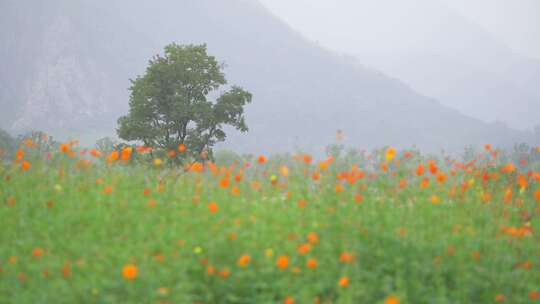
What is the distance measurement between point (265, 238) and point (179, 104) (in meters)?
26.0

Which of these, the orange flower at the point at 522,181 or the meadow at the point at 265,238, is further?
the orange flower at the point at 522,181

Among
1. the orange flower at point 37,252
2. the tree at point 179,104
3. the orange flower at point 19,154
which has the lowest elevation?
the orange flower at point 37,252

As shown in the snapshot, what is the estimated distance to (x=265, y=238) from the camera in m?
4.94

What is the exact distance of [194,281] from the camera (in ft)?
15.1

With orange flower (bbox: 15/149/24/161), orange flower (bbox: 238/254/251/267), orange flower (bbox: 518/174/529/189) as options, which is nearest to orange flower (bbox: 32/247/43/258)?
orange flower (bbox: 238/254/251/267)

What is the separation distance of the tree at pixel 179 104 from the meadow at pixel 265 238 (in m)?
23.1

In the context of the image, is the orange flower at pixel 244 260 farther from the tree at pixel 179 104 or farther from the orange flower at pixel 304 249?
the tree at pixel 179 104

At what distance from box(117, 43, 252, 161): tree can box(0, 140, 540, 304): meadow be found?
23.1 m

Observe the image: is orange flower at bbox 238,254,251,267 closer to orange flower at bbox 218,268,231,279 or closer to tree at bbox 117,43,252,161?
orange flower at bbox 218,268,231,279

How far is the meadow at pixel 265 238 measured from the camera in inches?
175

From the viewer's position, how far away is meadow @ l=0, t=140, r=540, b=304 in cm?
444

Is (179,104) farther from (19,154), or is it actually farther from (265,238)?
(265,238)

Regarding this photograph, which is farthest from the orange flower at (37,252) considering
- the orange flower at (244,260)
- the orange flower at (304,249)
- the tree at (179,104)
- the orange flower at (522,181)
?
the tree at (179,104)

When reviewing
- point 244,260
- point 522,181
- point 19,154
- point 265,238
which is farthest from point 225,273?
point 522,181
